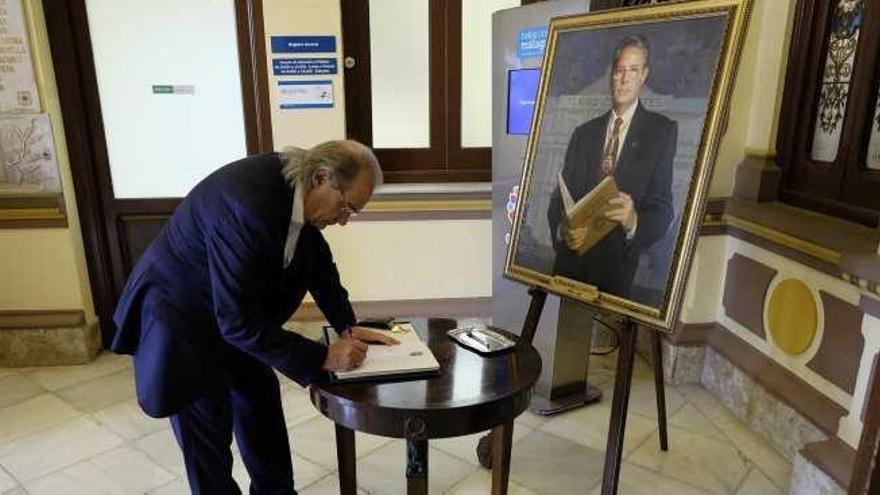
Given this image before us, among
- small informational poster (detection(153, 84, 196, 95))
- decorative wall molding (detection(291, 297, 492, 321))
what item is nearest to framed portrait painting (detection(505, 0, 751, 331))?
decorative wall molding (detection(291, 297, 492, 321))

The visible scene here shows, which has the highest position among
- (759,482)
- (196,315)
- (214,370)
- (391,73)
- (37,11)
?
(37,11)

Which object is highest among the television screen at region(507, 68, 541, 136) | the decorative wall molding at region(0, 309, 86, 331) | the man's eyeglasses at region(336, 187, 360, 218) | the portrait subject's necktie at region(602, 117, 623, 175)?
the television screen at region(507, 68, 541, 136)

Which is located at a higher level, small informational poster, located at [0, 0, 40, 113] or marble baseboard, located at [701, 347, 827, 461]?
small informational poster, located at [0, 0, 40, 113]

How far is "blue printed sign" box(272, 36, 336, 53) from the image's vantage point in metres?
2.99

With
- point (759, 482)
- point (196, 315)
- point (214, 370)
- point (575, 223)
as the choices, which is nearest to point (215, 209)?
point (196, 315)

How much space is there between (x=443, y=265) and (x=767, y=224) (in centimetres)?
163

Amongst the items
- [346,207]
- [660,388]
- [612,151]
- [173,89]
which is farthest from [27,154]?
[660,388]

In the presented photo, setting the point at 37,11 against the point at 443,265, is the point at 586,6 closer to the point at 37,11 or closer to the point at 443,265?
the point at 443,265

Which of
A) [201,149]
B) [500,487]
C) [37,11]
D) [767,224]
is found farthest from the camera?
[201,149]

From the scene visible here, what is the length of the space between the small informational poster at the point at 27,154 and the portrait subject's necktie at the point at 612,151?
2.64m

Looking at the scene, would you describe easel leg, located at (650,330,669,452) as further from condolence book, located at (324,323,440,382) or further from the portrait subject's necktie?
condolence book, located at (324,323,440,382)

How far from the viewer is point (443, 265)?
11.1ft

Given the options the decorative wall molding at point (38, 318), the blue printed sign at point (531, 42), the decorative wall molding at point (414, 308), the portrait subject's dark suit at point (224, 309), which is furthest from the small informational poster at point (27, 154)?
the blue printed sign at point (531, 42)

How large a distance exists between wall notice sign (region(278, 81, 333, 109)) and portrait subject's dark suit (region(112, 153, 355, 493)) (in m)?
1.49
